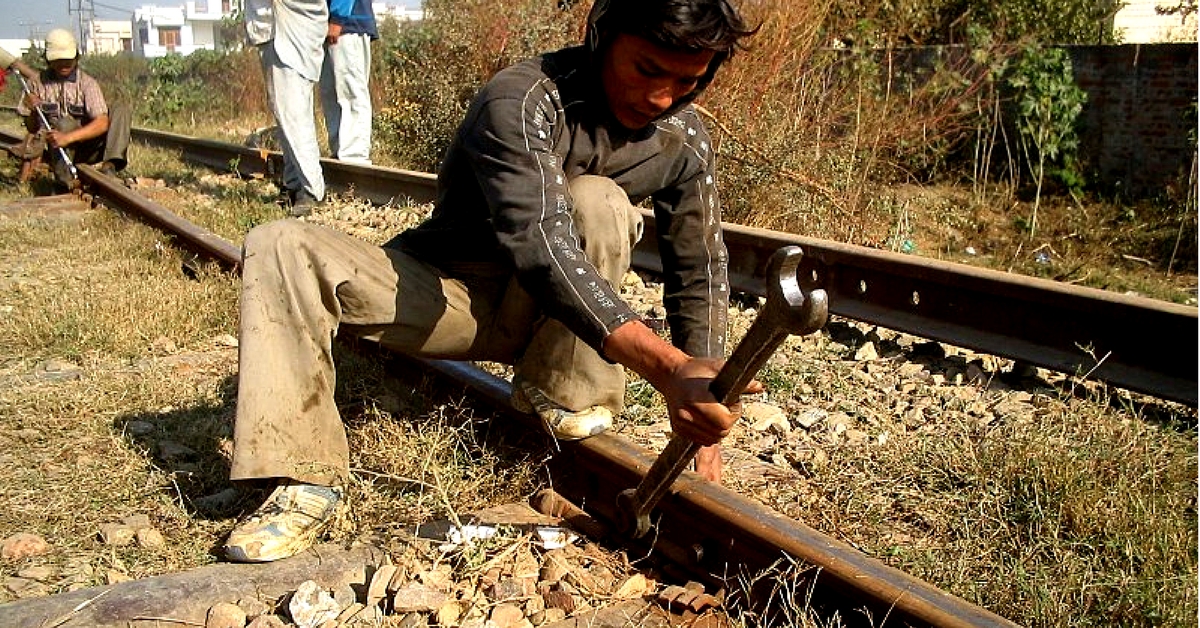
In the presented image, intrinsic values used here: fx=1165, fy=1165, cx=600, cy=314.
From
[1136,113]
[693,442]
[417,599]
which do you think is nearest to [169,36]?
[1136,113]

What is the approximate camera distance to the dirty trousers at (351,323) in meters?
2.92

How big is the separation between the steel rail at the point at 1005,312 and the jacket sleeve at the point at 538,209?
76.9 inches

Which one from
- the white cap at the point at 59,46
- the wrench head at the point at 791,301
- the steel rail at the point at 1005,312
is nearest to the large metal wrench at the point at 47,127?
the white cap at the point at 59,46

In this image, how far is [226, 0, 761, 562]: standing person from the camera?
2.63 metres

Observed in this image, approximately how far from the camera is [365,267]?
10.1 feet

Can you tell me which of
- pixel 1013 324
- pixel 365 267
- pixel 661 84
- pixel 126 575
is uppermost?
pixel 661 84

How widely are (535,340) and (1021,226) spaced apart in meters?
6.88

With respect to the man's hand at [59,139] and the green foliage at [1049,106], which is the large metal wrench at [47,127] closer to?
the man's hand at [59,139]

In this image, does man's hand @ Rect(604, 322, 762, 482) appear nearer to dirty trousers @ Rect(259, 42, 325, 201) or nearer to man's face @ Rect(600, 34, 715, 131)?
man's face @ Rect(600, 34, 715, 131)

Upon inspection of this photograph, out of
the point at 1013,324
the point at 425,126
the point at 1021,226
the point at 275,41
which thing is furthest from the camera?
the point at 425,126

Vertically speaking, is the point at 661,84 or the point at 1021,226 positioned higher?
the point at 661,84

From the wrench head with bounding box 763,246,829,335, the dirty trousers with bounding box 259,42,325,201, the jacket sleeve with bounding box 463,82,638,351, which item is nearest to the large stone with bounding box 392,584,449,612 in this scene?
the jacket sleeve with bounding box 463,82,638,351

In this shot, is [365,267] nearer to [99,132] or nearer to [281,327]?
[281,327]

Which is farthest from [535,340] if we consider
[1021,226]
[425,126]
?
[425,126]
